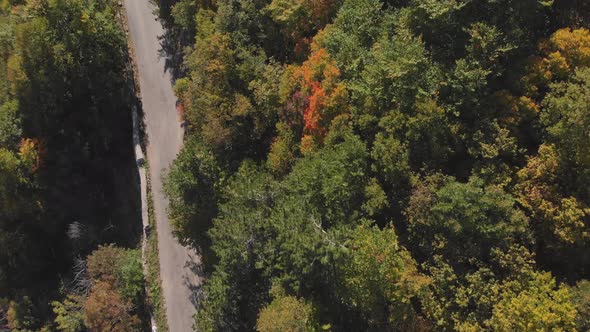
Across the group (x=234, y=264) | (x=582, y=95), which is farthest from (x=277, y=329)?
(x=582, y=95)

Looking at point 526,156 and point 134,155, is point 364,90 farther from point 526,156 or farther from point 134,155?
point 134,155

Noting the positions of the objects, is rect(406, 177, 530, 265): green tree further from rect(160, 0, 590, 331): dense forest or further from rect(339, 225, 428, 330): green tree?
rect(339, 225, 428, 330): green tree

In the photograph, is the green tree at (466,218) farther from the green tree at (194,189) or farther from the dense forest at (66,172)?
the dense forest at (66,172)

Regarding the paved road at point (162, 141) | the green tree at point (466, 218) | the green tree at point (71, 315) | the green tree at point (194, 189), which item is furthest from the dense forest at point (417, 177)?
the green tree at point (71, 315)

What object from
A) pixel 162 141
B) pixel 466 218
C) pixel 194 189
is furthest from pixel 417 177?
pixel 162 141

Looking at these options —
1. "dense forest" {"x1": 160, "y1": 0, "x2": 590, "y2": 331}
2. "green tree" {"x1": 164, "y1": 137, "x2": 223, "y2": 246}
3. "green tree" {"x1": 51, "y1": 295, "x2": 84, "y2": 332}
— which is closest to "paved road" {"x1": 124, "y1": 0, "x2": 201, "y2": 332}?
"green tree" {"x1": 164, "y1": 137, "x2": 223, "y2": 246}
